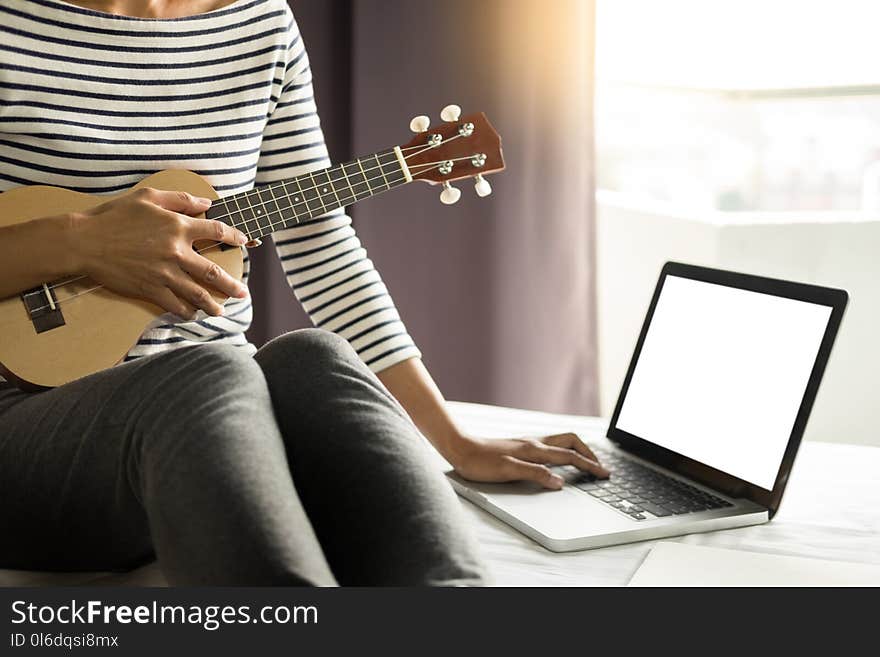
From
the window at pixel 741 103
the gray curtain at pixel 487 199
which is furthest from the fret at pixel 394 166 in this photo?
the window at pixel 741 103

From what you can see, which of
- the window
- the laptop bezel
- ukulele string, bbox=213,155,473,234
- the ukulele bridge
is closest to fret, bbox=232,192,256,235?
ukulele string, bbox=213,155,473,234

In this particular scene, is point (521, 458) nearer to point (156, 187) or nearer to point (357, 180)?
point (357, 180)

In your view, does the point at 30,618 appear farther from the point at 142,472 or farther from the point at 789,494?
the point at 789,494

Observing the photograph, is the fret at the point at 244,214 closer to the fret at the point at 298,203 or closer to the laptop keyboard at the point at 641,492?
the fret at the point at 298,203

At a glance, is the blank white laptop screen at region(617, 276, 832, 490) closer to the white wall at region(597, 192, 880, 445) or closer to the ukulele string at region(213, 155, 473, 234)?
the ukulele string at region(213, 155, 473, 234)

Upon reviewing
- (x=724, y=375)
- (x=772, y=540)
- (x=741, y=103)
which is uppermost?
(x=741, y=103)

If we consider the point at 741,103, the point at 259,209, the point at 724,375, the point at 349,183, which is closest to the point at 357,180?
the point at 349,183

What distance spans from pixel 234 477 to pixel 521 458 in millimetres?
430

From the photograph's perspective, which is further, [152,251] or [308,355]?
[152,251]

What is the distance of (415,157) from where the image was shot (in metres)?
1.15

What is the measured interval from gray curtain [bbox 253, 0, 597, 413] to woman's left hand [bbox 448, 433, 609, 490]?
0.96 m

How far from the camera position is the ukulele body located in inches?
38.2

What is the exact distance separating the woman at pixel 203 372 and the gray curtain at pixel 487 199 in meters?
0.77

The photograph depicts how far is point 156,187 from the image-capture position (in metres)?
1.05
